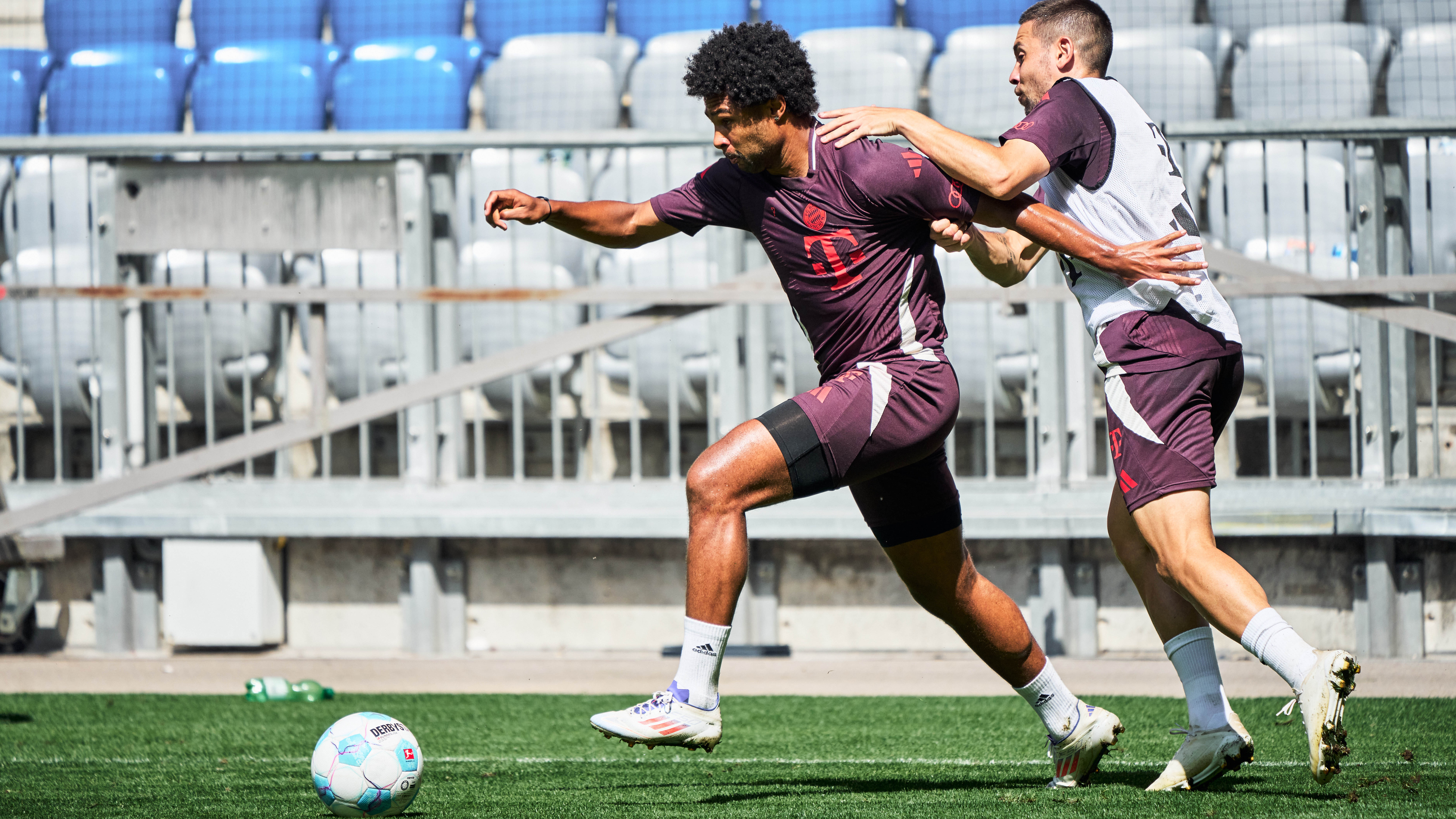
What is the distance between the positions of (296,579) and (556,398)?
164 centimetres

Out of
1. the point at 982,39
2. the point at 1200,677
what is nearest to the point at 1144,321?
the point at 1200,677

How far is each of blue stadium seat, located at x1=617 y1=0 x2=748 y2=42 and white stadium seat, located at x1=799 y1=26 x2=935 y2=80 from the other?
2.48 ft

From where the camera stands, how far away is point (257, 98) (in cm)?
970

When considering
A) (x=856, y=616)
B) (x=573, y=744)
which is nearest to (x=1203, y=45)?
(x=856, y=616)

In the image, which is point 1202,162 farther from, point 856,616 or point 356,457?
point 356,457

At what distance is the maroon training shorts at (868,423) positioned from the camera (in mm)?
3230

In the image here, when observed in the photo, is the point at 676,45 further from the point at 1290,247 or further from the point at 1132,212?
the point at 1132,212

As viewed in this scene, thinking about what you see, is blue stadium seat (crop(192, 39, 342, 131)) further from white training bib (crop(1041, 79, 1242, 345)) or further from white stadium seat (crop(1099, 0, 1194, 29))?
white training bib (crop(1041, 79, 1242, 345))

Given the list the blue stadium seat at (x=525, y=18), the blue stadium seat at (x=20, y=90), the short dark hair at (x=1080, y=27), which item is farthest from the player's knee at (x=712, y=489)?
the blue stadium seat at (x=20, y=90)

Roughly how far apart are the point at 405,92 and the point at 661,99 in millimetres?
1804

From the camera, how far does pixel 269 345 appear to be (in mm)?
8219

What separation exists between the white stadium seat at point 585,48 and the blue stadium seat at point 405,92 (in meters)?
0.35

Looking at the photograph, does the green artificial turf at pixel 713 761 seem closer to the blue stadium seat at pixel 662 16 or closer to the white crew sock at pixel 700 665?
the white crew sock at pixel 700 665

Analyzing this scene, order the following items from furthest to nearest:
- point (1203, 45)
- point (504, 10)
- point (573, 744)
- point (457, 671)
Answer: point (504, 10) < point (1203, 45) < point (457, 671) < point (573, 744)
